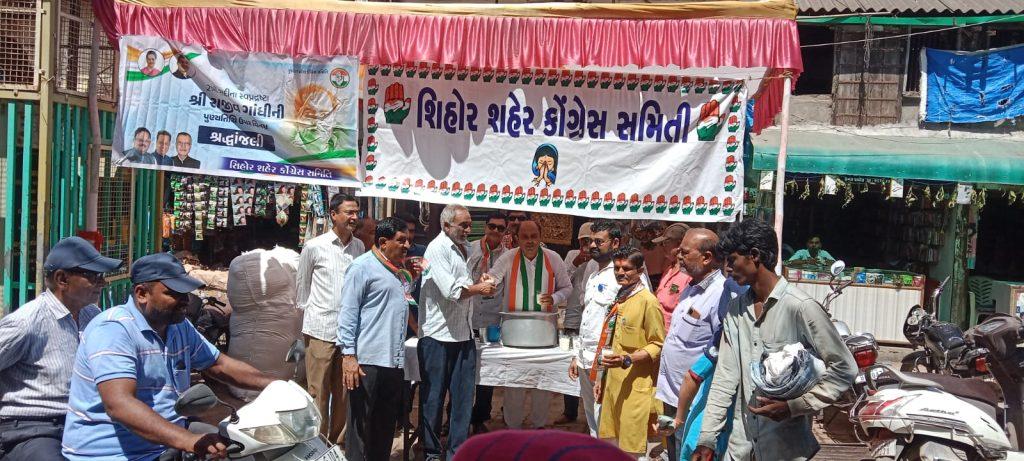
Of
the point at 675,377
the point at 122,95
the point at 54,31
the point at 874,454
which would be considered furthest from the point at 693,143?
the point at 54,31

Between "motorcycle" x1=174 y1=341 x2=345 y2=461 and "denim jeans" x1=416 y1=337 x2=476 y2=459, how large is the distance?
2.86 metres

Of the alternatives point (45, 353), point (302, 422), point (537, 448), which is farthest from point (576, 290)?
point (537, 448)

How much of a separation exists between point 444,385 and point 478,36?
2.68 m

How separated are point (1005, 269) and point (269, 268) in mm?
12718

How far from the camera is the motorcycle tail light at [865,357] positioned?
25.9 ft

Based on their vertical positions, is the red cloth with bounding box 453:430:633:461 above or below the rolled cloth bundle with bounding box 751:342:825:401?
above

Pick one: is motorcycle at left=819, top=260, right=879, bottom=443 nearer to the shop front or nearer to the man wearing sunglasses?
the man wearing sunglasses

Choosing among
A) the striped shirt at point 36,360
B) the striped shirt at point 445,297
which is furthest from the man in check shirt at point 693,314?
the striped shirt at point 36,360

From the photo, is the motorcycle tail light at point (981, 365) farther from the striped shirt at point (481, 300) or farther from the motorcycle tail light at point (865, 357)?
the striped shirt at point (481, 300)

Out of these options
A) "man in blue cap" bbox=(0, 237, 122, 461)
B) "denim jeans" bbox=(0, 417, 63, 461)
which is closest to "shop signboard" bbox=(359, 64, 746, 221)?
"man in blue cap" bbox=(0, 237, 122, 461)

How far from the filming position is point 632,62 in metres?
7.50

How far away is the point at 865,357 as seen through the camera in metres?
7.93

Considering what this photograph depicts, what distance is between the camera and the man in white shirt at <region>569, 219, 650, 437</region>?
278 inches

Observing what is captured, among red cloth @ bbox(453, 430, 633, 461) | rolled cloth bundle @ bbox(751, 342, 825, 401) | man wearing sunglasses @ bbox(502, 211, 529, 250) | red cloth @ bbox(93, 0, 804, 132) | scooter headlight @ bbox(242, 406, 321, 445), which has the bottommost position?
scooter headlight @ bbox(242, 406, 321, 445)
